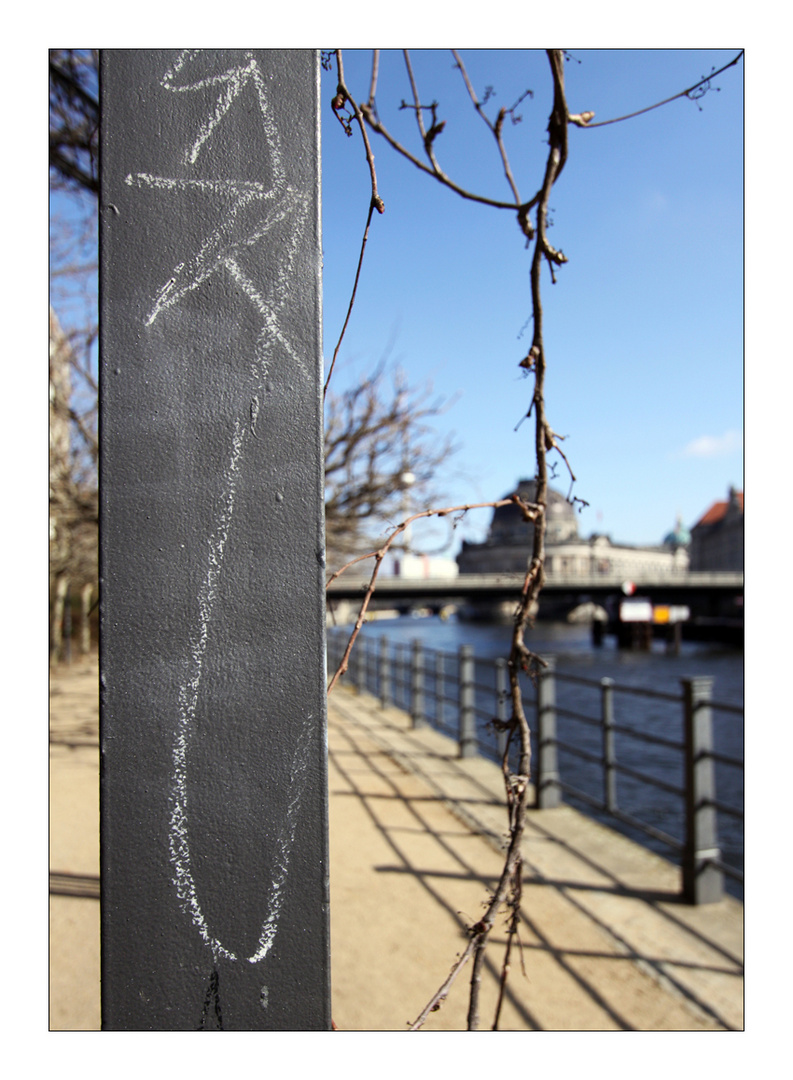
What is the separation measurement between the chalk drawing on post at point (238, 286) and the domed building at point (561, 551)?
51cm

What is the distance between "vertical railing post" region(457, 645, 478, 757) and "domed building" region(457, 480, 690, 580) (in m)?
1.31

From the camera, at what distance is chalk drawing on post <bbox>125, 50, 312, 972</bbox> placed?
0.79 metres

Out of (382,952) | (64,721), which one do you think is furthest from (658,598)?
(382,952)

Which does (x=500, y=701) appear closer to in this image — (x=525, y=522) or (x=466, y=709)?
(x=525, y=522)

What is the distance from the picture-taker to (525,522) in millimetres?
1235

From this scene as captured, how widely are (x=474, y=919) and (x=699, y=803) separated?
6.79 ft

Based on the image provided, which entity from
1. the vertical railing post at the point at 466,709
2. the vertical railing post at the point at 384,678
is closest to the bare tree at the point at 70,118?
the vertical railing post at the point at 466,709

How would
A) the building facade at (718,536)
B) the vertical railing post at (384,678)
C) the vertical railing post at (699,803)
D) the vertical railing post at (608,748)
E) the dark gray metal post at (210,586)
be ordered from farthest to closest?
the building facade at (718,536) → the vertical railing post at (384,678) → the vertical railing post at (608,748) → the vertical railing post at (699,803) → the dark gray metal post at (210,586)

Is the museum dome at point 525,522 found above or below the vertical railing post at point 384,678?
above

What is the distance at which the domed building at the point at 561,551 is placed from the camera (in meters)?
1.47

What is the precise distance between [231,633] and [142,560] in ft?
0.40

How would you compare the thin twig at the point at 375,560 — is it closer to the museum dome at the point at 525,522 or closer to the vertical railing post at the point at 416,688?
the museum dome at the point at 525,522

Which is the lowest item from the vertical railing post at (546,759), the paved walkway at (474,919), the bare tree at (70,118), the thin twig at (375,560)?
the paved walkway at (474,919)

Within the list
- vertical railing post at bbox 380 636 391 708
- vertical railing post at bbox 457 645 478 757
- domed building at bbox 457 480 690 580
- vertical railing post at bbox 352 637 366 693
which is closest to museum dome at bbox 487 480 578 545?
domed building at bbox 457 480 690 580
